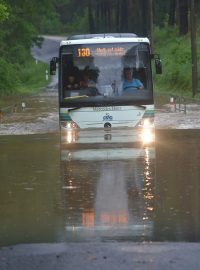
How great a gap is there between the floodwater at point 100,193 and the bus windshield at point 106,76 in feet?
4.41

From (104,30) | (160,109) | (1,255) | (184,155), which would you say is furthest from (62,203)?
(104,30)

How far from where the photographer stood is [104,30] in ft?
362

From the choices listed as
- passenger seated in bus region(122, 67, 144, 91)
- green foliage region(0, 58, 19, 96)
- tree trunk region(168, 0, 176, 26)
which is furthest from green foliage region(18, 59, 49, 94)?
passenger seated in bus region(122, 67, 144, 91)

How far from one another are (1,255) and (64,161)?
30.4 feet

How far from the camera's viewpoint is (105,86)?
69.1 feet

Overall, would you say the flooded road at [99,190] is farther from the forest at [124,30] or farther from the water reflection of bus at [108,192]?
the forest at [124,30]

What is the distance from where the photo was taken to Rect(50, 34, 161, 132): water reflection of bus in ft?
68.8

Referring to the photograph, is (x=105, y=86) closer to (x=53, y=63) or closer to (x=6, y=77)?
(x=53, y=63)

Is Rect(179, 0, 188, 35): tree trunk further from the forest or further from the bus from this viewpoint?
the bus

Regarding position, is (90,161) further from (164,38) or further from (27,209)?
(164,38)

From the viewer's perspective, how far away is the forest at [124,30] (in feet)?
157

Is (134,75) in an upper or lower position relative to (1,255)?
upper

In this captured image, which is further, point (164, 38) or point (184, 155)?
point (164, 38)

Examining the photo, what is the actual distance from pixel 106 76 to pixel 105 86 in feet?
0.96
